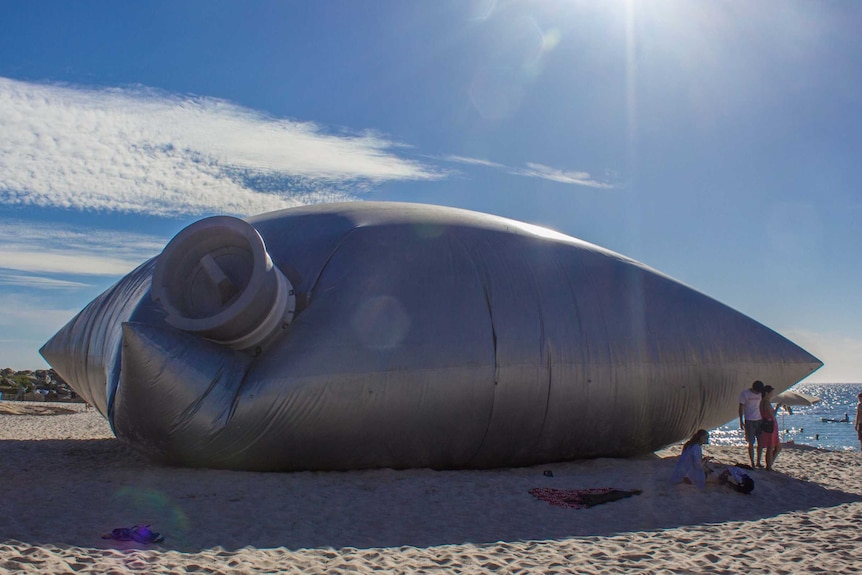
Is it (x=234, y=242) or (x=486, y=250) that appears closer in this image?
(x=234, y=242)

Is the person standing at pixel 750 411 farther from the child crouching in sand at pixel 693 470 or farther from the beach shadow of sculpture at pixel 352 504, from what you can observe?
the child crouching in sand at pixel 693 470

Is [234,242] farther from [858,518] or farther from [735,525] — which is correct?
[858,518]

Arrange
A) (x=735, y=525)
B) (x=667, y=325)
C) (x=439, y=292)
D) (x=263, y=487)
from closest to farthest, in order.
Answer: (x=735, y=525)
(x=263, y=487)
(x=439, y=292)
(x=667, y=325)

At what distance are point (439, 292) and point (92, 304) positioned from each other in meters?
8.30

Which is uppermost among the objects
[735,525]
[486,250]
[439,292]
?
[486,250]

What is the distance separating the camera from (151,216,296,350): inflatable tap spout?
9.28m

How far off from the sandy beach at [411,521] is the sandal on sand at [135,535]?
9 centimetres

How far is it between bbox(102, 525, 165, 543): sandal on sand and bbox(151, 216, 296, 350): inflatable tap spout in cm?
333

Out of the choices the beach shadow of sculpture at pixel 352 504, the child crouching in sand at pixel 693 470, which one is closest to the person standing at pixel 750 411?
the beach shadow of sculpture at pixel 352 504

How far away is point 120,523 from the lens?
273 inches

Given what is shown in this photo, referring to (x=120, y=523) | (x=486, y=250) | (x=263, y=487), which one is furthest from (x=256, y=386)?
(x=486, y=250)

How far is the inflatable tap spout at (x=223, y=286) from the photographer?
9281mm

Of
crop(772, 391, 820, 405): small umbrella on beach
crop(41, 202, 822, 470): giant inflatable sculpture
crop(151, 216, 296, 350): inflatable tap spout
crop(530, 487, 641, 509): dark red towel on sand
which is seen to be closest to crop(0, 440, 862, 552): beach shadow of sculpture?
crop(530, 487, 641, 509): dark red towel on sand

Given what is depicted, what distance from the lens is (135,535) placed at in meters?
6.23
